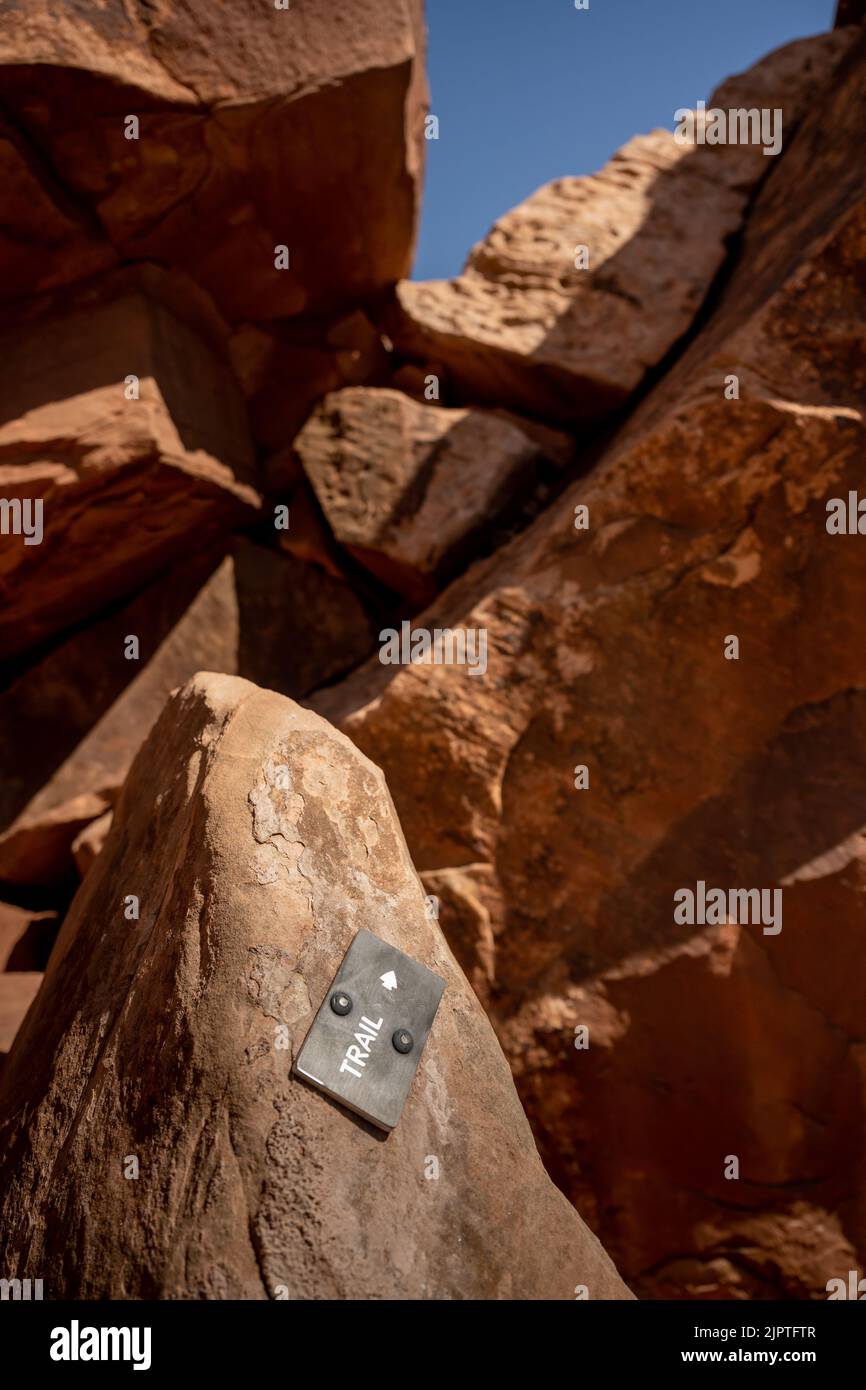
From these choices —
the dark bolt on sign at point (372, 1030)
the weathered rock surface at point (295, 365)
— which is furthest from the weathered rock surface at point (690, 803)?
the weathered rock surface at point (295, 365)

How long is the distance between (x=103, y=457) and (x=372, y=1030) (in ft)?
7.97

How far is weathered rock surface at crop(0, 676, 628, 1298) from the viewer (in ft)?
4.34

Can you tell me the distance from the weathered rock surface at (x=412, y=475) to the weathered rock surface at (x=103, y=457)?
38 cm

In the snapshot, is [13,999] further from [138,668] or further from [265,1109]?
[265,1109]

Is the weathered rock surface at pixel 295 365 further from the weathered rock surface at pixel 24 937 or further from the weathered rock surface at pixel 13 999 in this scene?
the weathered rock surface at pixel 13 999

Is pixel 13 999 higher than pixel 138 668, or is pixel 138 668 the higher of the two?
pixel 138 668

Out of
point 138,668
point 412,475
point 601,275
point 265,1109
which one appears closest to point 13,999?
point 138,668

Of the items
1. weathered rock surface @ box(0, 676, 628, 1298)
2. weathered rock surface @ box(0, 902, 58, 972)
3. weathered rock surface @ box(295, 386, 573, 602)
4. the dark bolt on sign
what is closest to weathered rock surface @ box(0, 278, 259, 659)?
weathered rock surface @ box(295, 386, 573, 602)

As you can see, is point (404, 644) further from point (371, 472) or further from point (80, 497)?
point (80, 497)

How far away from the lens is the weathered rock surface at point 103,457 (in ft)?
10.8

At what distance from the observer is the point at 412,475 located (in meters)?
3.68

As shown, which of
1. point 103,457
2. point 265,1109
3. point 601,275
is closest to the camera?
point 265,1109

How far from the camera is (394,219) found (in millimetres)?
3916

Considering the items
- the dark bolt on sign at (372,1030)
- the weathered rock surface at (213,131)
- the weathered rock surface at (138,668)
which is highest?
the weathered rock surface at (213,131)
